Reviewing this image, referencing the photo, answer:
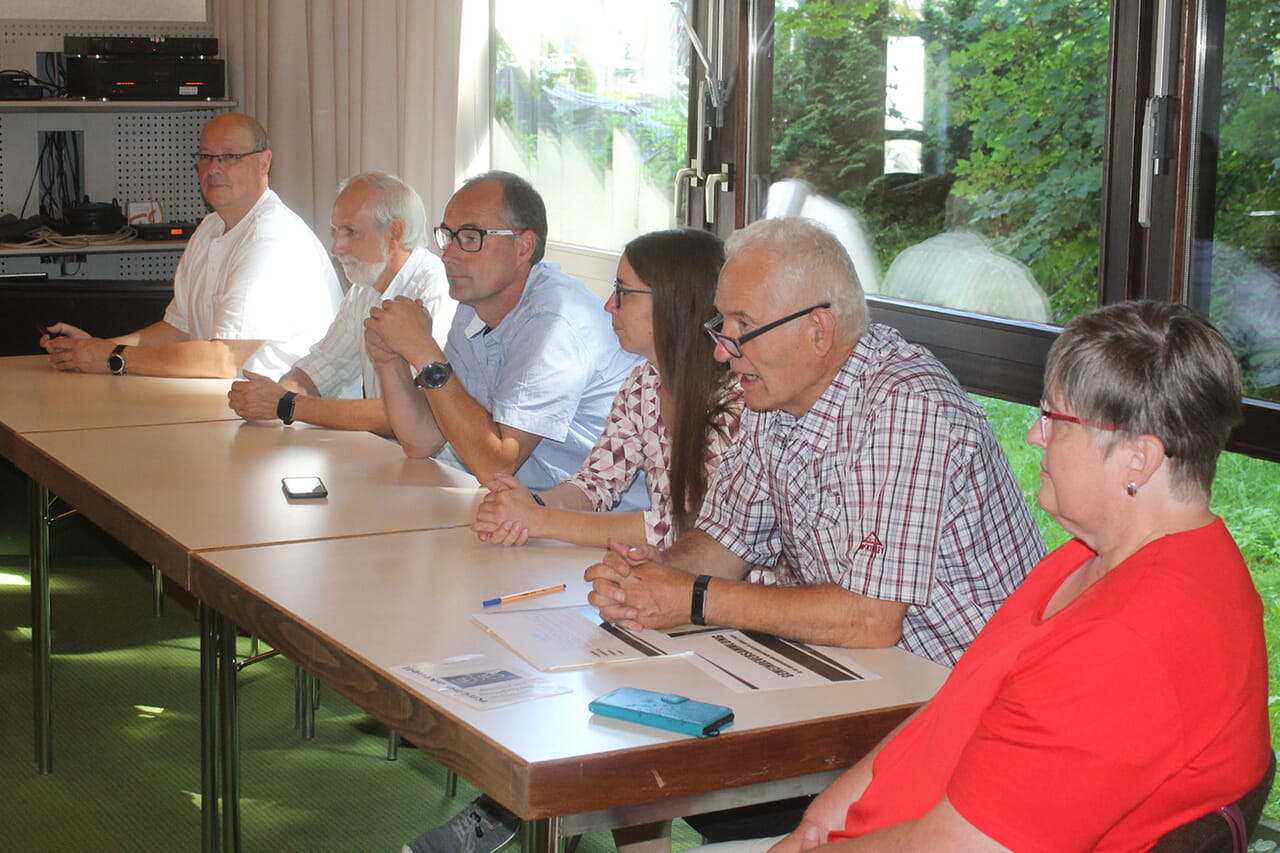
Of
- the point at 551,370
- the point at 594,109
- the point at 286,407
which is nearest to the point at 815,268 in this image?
the point at 551,370

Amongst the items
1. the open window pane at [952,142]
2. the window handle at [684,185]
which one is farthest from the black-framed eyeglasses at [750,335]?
the window handle at [684,185]

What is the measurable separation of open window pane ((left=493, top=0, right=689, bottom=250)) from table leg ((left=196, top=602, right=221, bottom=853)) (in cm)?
222

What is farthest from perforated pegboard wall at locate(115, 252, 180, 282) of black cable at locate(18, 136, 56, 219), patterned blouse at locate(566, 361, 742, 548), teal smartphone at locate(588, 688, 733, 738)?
teal smartphone at locate(588, 688, 733, 738)

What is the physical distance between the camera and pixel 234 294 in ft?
12.5

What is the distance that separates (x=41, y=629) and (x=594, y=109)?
7.58ft

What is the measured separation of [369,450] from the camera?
295 cm

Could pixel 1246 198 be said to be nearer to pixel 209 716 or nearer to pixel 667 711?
pixel 667 711

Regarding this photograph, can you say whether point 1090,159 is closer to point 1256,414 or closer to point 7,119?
point 1256,414

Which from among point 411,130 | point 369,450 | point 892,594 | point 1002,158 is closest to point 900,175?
point 1002,158

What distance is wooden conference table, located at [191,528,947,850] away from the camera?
138 cm

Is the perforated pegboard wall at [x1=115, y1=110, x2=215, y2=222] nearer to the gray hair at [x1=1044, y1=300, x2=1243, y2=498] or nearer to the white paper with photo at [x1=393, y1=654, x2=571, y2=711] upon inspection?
the white paper with photo at [x1=393, y1=654, x2=571, y2=711]

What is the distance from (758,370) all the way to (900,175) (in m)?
1.45

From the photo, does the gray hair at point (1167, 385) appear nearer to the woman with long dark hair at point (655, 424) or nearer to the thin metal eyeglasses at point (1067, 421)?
the thin metal eyeglasses at point (1067, 421)

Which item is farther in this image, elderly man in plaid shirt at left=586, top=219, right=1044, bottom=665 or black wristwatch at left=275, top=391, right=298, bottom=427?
black wristwatch at left=275, top=391, right=298, bottom=427
